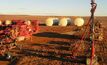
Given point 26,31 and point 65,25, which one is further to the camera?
point 65,25

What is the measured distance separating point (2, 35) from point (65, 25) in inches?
935

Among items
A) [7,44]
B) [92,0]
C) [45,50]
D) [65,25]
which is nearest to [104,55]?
[45,50]

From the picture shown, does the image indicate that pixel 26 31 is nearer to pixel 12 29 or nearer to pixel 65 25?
pixel 12 29

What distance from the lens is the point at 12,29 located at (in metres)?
20.3

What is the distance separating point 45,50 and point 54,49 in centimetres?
80

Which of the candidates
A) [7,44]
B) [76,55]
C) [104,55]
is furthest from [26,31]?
[104,55]

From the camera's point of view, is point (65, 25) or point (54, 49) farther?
point (65, 25)

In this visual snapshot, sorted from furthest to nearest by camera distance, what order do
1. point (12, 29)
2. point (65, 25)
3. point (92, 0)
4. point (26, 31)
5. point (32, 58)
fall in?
point (65, 25) < point (26, 31) < point (12, 29) < point (32, 58) < point (92, 0)

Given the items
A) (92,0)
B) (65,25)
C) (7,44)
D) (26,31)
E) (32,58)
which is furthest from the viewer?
(65,25)

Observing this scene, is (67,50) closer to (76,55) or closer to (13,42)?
(76,55)

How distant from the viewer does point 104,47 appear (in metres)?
20.5

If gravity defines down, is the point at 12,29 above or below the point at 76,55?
above

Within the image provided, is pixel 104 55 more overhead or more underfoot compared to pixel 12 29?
more underfoot

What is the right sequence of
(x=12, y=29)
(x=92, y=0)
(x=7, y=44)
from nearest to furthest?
1. (x=92, y=0)
2. (x=7, y=44)
3. (x=12, y=29)
